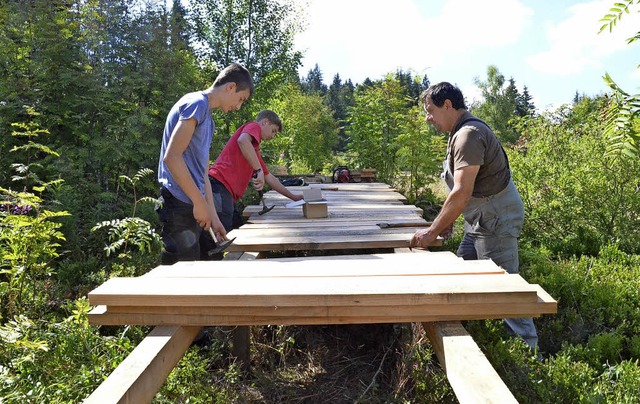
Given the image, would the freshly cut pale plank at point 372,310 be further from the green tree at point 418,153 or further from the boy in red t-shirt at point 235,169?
the green tree at point 418,153

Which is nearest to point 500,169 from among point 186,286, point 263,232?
point 263,232

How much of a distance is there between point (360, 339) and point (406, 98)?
7.87 m

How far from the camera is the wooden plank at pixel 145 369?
4.81 feet

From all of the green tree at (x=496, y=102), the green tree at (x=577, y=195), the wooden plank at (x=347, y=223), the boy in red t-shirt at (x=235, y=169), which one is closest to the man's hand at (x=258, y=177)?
the boy in red t-shirt at (x=235, y=169)

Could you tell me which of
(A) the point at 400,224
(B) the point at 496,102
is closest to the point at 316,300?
(A) the point at 400,224

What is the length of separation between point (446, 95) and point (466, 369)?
2304 mm

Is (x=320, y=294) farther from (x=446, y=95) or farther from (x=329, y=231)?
(x=446, y=95)

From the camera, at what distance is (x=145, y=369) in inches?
63.0

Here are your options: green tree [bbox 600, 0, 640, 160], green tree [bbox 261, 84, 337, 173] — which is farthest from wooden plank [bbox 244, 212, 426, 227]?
green tree [bbox 261, 84, 337, 173]

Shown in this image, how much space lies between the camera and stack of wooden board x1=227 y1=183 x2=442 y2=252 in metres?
3.37

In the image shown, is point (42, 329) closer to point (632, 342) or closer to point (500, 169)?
point (500, 169)

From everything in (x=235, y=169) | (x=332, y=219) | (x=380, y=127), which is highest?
(x=380, y=127)

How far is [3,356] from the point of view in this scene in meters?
2.61

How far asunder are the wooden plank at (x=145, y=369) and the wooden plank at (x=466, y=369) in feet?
3.34
